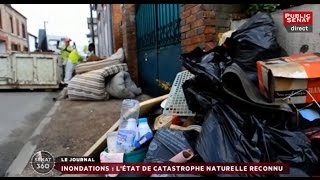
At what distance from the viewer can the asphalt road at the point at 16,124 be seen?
3.31 m

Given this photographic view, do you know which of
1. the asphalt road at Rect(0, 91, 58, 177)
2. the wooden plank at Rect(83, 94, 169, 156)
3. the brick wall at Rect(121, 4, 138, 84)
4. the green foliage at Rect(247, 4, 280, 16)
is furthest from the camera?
the brick wall at Rect(121, 4, 138, 84)

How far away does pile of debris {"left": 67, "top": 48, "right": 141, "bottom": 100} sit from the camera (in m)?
6.32

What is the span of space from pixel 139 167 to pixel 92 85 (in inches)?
174

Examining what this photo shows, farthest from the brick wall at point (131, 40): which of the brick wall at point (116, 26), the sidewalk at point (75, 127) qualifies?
the brick wall at point (116, 26)

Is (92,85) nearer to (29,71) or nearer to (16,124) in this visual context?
(16,124)

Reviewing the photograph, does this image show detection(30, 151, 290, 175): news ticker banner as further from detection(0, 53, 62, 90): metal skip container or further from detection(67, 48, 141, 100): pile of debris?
detection(0, 53, 62, 90): metal skip container

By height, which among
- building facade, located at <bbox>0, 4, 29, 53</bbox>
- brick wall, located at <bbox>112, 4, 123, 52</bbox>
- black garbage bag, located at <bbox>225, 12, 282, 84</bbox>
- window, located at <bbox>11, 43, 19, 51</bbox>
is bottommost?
black garbage bag, located at <bbox>225, 12, 282, 84</bbox>

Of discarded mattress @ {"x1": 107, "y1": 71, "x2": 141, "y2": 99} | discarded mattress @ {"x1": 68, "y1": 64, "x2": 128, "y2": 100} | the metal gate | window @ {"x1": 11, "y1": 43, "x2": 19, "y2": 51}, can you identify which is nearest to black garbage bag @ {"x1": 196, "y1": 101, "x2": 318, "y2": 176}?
the metal gate

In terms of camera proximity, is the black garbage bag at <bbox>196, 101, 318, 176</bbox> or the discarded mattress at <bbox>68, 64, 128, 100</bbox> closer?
the black garbage bag at <bbox>196, 101, 318, 176</bbox>

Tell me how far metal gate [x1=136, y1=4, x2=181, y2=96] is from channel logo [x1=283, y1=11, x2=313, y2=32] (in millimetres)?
1974

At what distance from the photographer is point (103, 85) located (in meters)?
6.38

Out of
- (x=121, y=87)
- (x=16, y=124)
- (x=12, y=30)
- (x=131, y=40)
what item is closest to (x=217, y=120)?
(x=16, y=124)

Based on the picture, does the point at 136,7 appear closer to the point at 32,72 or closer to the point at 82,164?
the point at 32,72

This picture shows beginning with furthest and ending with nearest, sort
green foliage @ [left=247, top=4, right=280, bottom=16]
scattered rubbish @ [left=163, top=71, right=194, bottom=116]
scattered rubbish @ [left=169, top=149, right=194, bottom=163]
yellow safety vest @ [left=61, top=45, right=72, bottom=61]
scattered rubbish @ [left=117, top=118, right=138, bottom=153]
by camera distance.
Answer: yellow safety vest @ [left=61, top=45, right=72, bottom=61]
green foliage @ [left=247, top=4, right=280, bottom=16]
scattered rubbish @ [left=163, top=71, right=194, bottom=116]
scattered rubbish @ [left=117, top=118, right=138, bottom=153]
scattered rubbish @ [left=169, top=149, right=194, bottom=163]
